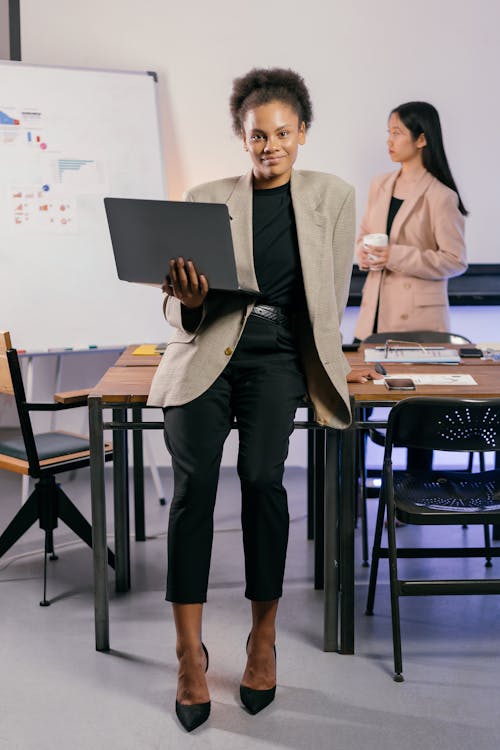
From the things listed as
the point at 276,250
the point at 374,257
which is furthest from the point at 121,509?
the point at 374,257

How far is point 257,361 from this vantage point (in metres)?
2.28

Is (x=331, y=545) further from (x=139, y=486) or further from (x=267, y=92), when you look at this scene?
(x=267, y=92)

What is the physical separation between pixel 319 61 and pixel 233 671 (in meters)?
3.19

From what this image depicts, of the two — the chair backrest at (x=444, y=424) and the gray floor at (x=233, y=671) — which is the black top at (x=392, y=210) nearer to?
the gray floor at (x=233, y=671)

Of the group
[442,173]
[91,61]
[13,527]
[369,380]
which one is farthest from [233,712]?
[91,61]

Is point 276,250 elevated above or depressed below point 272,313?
above

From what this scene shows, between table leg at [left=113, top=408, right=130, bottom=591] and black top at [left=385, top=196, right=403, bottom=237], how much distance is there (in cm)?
160

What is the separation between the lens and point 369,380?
260 cm

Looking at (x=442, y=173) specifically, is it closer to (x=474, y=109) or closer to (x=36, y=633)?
(x=474, y=109)

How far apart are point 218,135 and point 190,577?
2.89 metres

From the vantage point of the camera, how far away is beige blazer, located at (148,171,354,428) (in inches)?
87.5

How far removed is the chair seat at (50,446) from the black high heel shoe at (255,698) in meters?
1.18

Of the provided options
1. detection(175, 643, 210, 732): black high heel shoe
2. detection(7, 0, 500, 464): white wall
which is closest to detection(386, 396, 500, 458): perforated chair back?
detection(175, 643, 210, 732): black high heel shoe

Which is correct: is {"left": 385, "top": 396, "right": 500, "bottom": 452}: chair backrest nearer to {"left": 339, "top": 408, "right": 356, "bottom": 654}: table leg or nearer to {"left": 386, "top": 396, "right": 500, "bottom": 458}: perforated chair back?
{"left": 386, "top": 396, "right": 500, "bottom": 458}: perforated chair back
